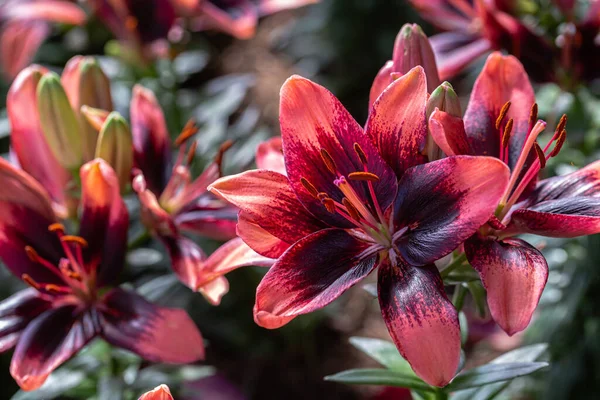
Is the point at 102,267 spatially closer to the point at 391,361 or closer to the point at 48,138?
the point at 48,138

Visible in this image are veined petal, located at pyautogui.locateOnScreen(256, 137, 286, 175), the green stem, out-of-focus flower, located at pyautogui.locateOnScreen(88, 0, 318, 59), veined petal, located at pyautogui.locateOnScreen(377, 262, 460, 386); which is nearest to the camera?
veined petal, located at pyautogui.locateOnScreen(377, 262, 460, 386)

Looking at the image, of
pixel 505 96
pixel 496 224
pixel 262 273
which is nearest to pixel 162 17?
pixel 262 273

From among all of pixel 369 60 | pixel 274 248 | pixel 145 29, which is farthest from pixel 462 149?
pixel 369 60

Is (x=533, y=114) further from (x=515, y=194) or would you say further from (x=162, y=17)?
(x=162, y=17)

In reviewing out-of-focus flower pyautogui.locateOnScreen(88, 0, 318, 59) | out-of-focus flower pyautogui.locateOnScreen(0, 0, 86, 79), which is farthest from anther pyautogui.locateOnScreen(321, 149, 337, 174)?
out-of-focus flower pyautogui.locateOnScreen(0, 0, 86, 79)

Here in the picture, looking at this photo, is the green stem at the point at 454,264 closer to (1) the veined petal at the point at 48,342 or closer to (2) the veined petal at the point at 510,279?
(2) the veined petal at the point at 510,279

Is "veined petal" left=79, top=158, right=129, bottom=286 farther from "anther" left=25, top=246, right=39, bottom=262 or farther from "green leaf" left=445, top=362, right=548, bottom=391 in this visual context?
"green leaf" left=445, top=362, right=548, bottom=391

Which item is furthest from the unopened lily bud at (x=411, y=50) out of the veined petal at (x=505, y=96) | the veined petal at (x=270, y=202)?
the veined petal at (x=270, y=202)
